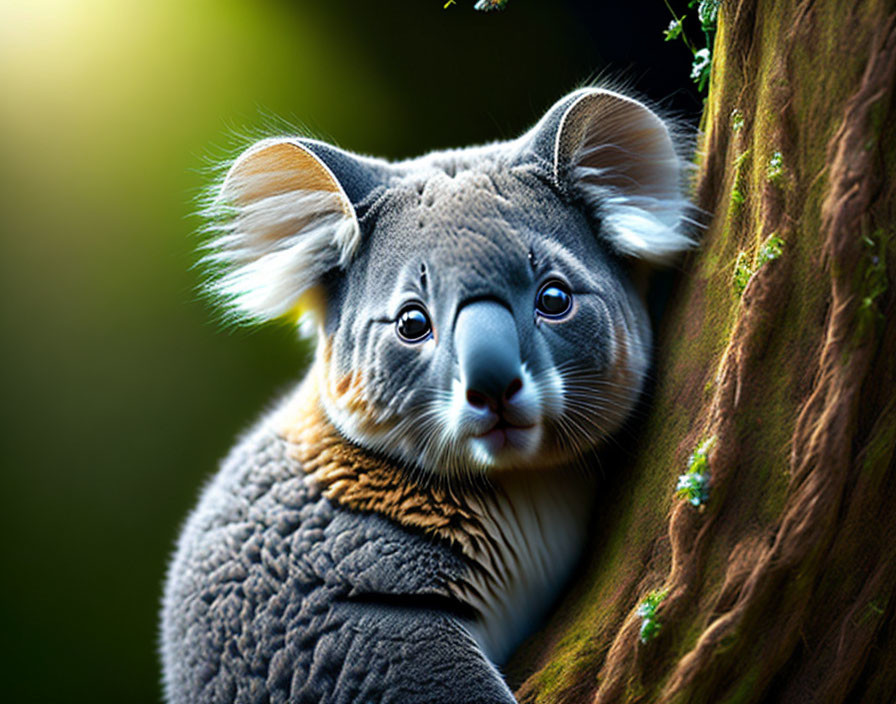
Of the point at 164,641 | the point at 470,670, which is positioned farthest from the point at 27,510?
the point at 470,670

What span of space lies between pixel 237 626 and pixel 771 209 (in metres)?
1.41

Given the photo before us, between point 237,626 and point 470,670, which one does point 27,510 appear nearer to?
point 237,626

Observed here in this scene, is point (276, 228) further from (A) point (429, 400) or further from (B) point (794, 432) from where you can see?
(B) point (794, 432)

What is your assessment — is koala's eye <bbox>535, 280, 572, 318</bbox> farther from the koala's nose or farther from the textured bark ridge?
the textured bark ridge

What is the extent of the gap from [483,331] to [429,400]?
0.22 metres

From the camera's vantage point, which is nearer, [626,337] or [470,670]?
[470,670]

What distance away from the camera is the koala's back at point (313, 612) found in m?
1.61

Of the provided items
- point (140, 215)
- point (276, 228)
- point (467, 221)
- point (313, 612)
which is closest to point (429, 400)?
point (467, 221)

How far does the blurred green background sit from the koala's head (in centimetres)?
116

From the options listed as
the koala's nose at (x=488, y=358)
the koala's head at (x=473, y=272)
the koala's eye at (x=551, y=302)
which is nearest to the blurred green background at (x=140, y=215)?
the koala's head at (x=473, y=272)

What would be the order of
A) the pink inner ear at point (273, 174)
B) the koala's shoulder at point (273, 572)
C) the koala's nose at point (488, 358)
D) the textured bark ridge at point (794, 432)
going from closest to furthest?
the textured bark ridge at point (794, 432), the koala's nose at point (488, 358), the koala's shoulder at point (273, 572), the pink inner ear at point (273, 174)

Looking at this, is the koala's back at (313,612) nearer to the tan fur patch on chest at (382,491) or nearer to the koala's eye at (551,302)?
the tan fur patch on chest at (382,491)

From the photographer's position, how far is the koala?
1.61m

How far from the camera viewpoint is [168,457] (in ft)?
12.5
